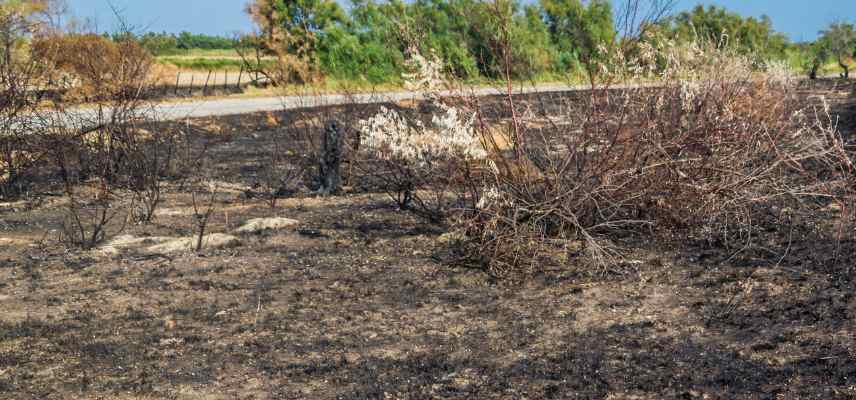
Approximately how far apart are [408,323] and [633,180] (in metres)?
2.23

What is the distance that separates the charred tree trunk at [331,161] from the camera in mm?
8992

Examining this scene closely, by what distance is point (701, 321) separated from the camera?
4980 mm

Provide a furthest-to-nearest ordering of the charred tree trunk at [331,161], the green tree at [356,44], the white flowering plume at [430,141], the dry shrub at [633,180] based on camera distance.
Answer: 1. the green tree at [356,44]
2. the charred tree trunk at [331,161]
3. the dry shrub at [633,180]
4. the white flowering plume at [430,141]

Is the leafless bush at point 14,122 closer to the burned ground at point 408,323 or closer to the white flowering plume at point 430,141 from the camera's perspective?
the burned ground at point 408,323

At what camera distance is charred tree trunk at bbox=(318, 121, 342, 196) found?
8.99 metres

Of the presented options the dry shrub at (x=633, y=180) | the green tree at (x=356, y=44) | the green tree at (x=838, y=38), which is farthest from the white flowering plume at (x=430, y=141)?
the green tree at (x=838, y=38)

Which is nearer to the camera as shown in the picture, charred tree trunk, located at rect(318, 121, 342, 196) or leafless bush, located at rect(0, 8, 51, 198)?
leafless bush, located at rect(0, 8, 51, 198)

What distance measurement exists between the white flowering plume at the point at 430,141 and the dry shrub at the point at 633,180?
20cm

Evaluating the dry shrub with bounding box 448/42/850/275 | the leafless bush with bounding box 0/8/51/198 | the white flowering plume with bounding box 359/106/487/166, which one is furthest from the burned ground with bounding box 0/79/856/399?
the leafless bush with bounding box 0/8/51/198

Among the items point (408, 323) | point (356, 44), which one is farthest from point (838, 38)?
point (408, 323)

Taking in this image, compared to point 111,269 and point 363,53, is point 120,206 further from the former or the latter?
point 363,53

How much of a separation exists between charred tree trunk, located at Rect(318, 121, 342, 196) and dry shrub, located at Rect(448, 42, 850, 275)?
2539 mm

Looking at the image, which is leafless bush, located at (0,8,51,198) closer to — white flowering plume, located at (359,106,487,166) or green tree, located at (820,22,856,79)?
white flowering plume, located at (359,106,487,166)

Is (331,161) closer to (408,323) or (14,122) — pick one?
(14,122)
